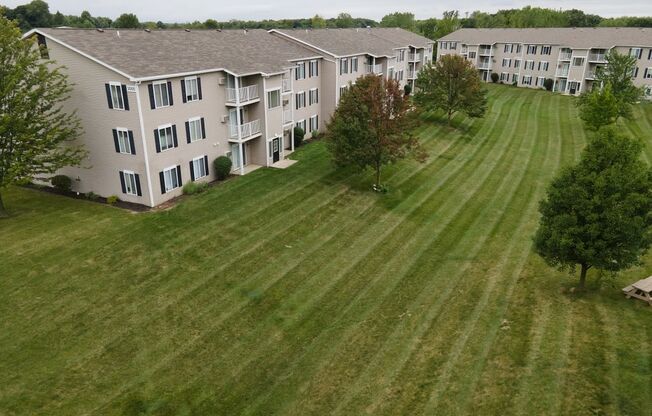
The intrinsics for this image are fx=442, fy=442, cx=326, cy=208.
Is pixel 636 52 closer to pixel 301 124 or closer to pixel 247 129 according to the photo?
pixel 301 124

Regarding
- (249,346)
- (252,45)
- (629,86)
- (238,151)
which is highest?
(252,45)

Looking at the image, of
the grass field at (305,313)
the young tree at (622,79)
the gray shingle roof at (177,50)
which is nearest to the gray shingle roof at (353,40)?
the gray shingle roof at (177,50)

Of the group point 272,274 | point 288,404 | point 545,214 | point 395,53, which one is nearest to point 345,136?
point 272,274

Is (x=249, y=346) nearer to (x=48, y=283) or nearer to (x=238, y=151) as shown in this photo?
(x=48, y=283)

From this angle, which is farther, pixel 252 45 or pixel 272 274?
pixel 252 45

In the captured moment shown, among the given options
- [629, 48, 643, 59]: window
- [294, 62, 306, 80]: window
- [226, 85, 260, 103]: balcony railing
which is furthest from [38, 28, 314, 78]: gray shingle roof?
[629, 48, 643, 59]: window
